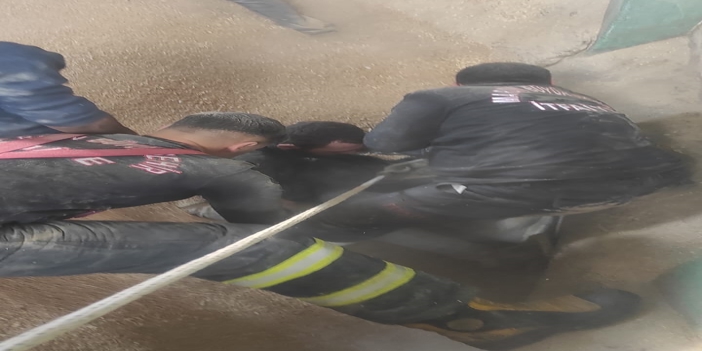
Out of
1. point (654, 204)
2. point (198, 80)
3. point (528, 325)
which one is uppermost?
point (198, 80)

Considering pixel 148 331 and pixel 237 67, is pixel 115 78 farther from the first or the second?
pixel 148 331

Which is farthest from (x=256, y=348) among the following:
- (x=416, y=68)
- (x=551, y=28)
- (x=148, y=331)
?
(x=551, y=28)

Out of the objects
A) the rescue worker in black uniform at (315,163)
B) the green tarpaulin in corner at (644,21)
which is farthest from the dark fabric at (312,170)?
the green tarpaulin in corner at (644,21)

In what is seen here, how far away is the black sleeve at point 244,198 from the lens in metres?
0.51

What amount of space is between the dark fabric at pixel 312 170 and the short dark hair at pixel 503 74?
0.64 feet

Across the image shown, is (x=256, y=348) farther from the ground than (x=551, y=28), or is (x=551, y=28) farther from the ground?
(x=551, y=28)

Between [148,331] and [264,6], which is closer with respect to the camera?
[148,331]

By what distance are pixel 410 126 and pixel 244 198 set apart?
219 mm

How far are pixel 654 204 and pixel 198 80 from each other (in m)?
0.56

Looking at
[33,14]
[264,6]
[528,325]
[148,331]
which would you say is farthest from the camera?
[264,6]

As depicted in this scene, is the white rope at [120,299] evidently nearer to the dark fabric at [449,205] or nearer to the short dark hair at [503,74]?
the dark fabric at [449,205]

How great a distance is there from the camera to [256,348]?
0.52m

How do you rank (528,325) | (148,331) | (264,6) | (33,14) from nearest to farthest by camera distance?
(148,331)
(528,325)
(33,14)
(264,6)

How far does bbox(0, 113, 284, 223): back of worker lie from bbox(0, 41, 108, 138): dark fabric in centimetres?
4
